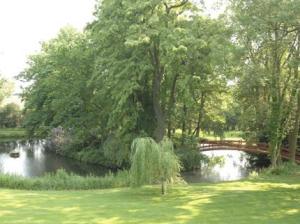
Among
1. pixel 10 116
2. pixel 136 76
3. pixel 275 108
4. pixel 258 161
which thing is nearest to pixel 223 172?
pixel 258 161

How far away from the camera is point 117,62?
86.6 ft

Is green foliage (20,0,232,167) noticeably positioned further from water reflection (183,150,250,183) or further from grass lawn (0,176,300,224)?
grass lawn (0,176,300,224)

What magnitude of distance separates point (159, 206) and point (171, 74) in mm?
16085

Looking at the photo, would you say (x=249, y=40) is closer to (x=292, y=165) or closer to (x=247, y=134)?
(x=292, y=165)

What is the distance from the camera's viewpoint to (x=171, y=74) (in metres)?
28.2

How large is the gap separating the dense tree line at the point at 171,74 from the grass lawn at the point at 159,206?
615 cm

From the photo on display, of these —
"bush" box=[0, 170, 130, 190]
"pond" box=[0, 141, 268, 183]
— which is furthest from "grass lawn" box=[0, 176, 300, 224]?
"pond" box=[0, 141, 268, 183]

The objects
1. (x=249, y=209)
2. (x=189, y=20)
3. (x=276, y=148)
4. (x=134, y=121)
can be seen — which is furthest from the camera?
(x=134, y=121)

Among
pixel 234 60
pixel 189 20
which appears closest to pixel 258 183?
pixel 234 60

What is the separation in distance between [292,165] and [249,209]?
39.8 ft

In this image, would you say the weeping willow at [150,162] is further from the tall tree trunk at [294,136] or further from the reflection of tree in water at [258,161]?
the reflection of tree in water at [258,161]

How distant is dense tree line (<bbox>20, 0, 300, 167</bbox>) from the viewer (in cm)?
1903

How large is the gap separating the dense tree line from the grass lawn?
6150 mm

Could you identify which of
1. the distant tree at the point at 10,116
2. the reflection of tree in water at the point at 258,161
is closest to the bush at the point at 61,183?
the reflection of tree in water at the point at 258,161
